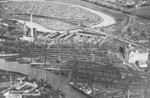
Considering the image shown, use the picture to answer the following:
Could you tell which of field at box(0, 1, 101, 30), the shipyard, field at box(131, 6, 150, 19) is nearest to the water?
the shipyard

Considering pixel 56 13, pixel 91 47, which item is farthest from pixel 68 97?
pixel 56 13

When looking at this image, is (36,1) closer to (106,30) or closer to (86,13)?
(86,13)

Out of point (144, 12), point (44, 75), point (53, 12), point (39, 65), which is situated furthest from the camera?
point (53, 12)

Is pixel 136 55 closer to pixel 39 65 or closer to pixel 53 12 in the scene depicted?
pixel 39 65

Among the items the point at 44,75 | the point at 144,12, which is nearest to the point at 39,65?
the point at 44,75

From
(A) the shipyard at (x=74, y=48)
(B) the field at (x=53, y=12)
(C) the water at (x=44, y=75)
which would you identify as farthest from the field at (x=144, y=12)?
(C) the water at (x=44, y=75)

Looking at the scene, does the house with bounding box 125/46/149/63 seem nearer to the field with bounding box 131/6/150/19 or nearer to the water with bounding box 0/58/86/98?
the field with bounding box 131/6/150/19
